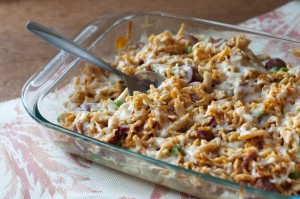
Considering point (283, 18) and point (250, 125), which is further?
point (283, 18)

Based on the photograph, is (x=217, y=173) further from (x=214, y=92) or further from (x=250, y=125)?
(x=214, y=92)

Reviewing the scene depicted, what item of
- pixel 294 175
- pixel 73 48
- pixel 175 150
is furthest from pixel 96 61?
pixel 294 175

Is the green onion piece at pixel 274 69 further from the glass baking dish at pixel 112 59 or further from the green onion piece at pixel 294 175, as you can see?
the green onion piece at pixel 294 175

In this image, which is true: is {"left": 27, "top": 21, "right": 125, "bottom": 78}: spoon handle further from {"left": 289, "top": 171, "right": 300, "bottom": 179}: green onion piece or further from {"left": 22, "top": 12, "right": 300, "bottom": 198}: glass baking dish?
{"left": 289, "top": 171, "right": 300, "bottom": 179}: green onion piece

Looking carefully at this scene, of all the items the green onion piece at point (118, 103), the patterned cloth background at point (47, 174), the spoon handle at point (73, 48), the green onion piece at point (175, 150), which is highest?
the spoon handle at point (73, 48)

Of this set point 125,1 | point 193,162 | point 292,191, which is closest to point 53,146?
point 193,162

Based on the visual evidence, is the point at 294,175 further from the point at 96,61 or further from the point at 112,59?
the point at 112,59

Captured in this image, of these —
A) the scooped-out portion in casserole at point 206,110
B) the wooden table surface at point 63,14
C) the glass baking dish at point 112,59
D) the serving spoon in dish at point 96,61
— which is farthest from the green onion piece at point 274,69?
the wooden table surface at point 63,14
